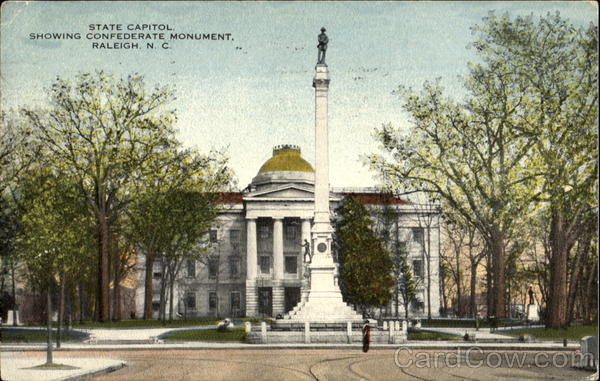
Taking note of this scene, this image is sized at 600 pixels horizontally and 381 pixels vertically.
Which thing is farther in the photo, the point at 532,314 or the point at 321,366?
the point at 532,314

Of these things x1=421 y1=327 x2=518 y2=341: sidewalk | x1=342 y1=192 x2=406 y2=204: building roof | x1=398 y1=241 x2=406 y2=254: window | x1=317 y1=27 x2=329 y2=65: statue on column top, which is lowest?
x1=421 y1=327 x2=518 y2=341: sidewalk

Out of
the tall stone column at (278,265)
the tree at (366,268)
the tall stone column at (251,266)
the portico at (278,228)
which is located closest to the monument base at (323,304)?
the tree at (366,268)

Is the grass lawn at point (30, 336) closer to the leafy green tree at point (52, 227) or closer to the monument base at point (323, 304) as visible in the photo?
the leafy green tree at point (52, 227)

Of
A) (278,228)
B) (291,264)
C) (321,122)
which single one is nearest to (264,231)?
(278,228)

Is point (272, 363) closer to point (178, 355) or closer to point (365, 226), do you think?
point (178, 355)

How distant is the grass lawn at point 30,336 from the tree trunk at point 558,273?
20.5 meters

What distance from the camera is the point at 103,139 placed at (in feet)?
143

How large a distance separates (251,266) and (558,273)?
4305 cm

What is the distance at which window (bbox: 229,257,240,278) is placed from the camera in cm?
7725

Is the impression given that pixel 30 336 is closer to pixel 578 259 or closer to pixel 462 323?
pixel 462 323

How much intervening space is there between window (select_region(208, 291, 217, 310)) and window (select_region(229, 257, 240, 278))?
7.80 ft

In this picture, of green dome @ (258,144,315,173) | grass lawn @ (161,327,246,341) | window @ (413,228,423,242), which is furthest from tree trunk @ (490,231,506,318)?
green dome @ (258,144,315,173)

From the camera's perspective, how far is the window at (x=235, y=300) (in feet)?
242

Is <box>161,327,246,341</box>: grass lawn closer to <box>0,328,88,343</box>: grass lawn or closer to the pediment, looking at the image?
<box>0,328,88,343</box>: grass lawn
